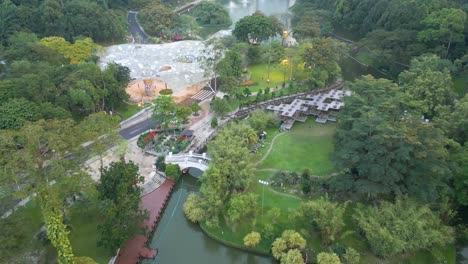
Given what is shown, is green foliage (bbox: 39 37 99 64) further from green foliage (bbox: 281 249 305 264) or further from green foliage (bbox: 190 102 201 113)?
green foliage (bbox: 281 249 305 264)

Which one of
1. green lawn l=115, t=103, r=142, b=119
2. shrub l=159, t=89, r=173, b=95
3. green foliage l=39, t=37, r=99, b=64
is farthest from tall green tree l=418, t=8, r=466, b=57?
green foliage l=39, t=37, r=99, b=64

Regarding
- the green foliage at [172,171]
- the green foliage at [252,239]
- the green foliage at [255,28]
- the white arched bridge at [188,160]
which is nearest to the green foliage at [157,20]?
the green foliage at [255,28]

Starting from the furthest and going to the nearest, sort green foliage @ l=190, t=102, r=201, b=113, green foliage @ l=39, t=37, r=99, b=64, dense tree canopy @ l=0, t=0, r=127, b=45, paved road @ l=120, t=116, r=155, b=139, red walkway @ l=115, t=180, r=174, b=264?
dense tree canopy @ l=0, t=0, r=127, b=45 < green foliage @ l=39, t=37, r=99, b=64 < green foliage @ l=190, t=102, r=201, b=113 < paved road @ l=120, t=116, r=155, b=139 < red walkway @ l=115, t=180, r=174, b=264

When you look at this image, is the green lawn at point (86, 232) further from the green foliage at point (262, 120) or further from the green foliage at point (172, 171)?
the green foliage at point (262, 120)

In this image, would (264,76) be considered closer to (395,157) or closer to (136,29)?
(395,157)

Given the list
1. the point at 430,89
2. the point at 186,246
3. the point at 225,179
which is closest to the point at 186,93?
the point at 225,179

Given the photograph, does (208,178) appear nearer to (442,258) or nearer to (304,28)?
(442,258)
